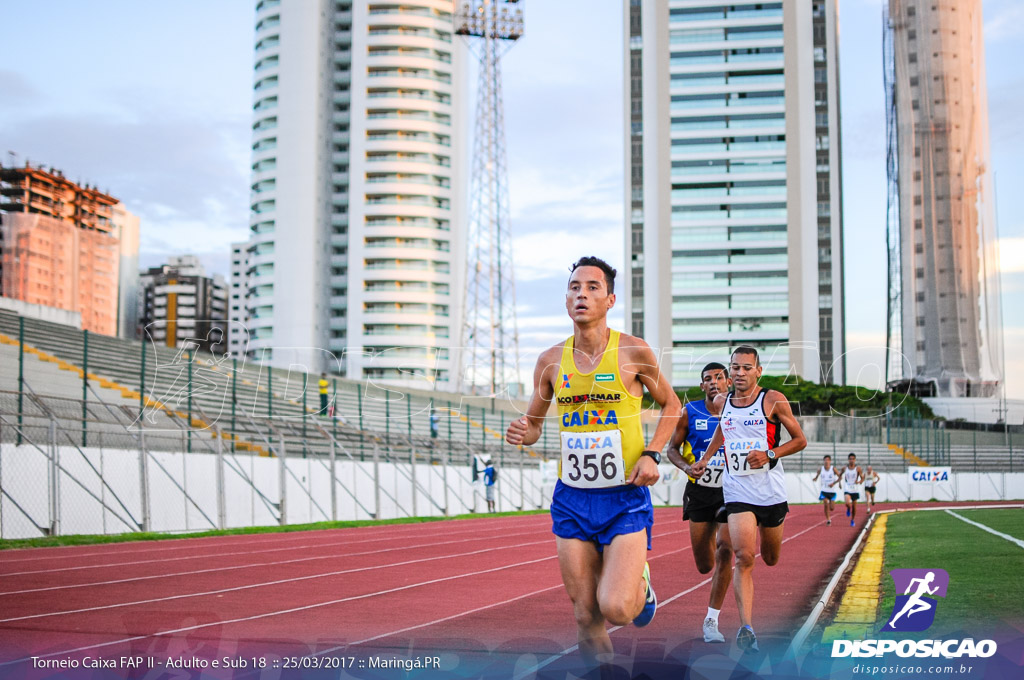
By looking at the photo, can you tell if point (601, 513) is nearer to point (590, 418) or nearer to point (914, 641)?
point (590, 418)

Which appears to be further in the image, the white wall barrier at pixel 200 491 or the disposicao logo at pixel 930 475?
the disposicao logo at pixel 930 475

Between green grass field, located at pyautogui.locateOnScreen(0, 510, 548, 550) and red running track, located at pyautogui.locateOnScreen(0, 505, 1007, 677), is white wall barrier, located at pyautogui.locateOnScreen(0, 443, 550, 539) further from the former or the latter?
red running track, located at pyautogui.locateOnScreen(0, 505, 1007, 677)

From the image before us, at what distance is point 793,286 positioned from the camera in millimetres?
102688

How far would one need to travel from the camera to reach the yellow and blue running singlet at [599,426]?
556cm

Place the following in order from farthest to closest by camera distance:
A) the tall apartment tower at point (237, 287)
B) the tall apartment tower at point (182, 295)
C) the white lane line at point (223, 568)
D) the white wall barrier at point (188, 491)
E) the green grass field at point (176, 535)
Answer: the tall apartment tower at point (182, 295)
the tall apartment tower at point (237, 287)
the white wall barrier at point (188, 491)
the green grass field at point (176, 535)
the white lane line at point (223, 568)

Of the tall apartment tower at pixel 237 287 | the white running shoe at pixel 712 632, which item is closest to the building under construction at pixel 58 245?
the tall apartment tower at pixel 237 287

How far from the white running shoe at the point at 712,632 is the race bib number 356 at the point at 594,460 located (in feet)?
7.64

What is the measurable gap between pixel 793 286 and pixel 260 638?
9920 centimetres

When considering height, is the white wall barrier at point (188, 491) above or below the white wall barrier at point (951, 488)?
above

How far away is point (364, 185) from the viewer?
10469 cm

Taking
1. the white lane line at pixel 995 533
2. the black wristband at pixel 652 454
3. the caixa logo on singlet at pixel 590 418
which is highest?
the caixa logo on singlet at pixel 590 418

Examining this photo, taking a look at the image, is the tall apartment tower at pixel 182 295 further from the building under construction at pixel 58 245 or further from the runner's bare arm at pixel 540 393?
the runner's bare arm at pixel 540 393

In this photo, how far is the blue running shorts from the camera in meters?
5.51

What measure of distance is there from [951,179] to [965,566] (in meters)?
93.0
